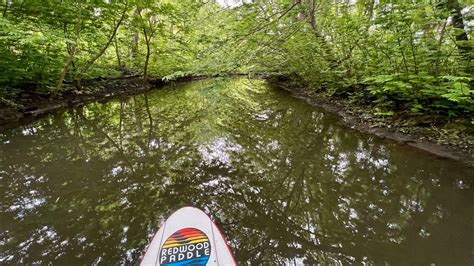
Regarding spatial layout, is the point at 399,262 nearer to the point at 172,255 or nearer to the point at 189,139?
the point at 172,255

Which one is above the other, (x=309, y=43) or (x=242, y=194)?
(x=309, y=43)

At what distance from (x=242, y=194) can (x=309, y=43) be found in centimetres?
542

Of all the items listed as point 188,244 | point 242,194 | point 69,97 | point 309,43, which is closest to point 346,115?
point 309,43

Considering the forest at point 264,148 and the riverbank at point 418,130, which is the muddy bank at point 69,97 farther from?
the riverbank at point 418,130

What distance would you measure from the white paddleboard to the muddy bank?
6060 millimetres

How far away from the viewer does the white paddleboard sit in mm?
2150

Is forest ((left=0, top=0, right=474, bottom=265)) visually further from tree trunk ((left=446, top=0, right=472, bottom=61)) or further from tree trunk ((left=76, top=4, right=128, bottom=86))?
tree trunk ((left=76, top=4, right=128, bottom=86))

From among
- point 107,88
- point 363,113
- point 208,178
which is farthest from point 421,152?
point 107,88

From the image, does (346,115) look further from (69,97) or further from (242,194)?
(69,97)

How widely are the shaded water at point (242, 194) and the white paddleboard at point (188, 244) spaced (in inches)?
9.2

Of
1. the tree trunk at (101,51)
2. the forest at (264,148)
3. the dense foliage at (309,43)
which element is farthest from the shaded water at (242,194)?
the tree trunk at (101,51)

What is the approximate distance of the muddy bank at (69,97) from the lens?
680cm

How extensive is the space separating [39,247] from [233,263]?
5.84ft

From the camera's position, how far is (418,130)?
4.84 m
